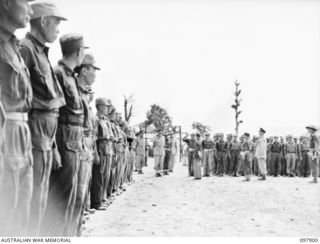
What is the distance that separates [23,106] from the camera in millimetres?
2914

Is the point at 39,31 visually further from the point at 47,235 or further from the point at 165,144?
the point at 165,144

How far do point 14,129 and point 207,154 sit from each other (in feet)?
48.4

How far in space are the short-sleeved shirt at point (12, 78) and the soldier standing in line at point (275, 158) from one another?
1633 centimetres

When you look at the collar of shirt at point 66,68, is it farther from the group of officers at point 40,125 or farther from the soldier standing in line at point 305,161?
the soldier standing in line at point 305,161

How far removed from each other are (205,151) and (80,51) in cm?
1376

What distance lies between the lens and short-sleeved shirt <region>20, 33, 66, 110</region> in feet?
10.9

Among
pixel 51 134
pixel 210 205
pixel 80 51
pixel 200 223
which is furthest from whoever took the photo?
pixel 210 205

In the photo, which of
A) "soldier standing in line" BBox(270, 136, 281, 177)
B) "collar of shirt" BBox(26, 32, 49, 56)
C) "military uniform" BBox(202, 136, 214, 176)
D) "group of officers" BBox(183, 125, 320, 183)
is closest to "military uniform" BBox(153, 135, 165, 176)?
"group of officers" BBox(183, 125, 320, 183)

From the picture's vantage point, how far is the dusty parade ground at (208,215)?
5.31 metres

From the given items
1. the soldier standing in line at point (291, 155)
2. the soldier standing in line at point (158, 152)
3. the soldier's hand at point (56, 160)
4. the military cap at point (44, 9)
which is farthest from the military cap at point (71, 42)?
the soldier standing in line at point (291, 155)

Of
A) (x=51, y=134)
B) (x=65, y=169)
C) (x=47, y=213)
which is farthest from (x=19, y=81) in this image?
(x=47, y=213)

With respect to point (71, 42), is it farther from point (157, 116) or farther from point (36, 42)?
point (157, 116)

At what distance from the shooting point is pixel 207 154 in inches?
677

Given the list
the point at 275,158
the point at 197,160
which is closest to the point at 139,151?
the point at 197,160
